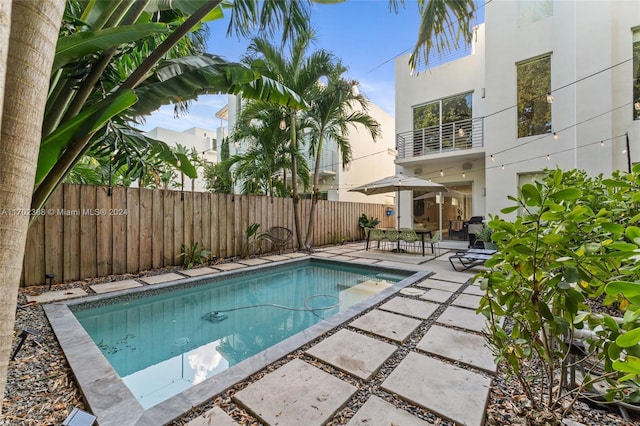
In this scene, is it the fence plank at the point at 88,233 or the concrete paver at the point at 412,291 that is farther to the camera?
the fence plank at the point at 88,233

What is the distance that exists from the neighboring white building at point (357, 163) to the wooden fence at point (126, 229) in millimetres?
7001

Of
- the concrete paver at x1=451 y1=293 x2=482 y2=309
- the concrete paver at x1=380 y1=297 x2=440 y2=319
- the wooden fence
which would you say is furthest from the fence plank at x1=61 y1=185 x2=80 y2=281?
the concrete paver at x1=451 y1=293 x2=482 y2=309

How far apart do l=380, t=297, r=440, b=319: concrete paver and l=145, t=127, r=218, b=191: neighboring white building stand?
16.3 meters

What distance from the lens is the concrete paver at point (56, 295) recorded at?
3.74 meters

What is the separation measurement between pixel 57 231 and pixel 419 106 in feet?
40.3

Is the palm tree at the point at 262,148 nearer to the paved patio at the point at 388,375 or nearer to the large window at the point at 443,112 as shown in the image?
the large window at the point at 443,112

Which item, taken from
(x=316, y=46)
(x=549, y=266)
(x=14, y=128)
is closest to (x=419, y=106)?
(x=316, y=46)

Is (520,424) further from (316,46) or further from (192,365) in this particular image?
(316,46)

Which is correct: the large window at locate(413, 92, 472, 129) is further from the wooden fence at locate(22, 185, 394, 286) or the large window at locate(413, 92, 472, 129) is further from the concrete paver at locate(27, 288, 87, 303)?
the concrete paver at locate(27, 288, 87, 303)

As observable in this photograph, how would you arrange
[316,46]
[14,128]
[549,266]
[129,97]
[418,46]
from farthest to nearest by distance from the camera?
[316,46], [418,46], [129,97], [549,266], [14,128]

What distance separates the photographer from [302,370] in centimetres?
219

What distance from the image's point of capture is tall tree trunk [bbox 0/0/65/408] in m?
0.76

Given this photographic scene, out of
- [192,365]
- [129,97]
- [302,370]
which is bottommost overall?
[192,365]

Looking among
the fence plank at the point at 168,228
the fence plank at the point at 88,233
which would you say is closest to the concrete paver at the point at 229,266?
the fence plank at the point at 168,228
